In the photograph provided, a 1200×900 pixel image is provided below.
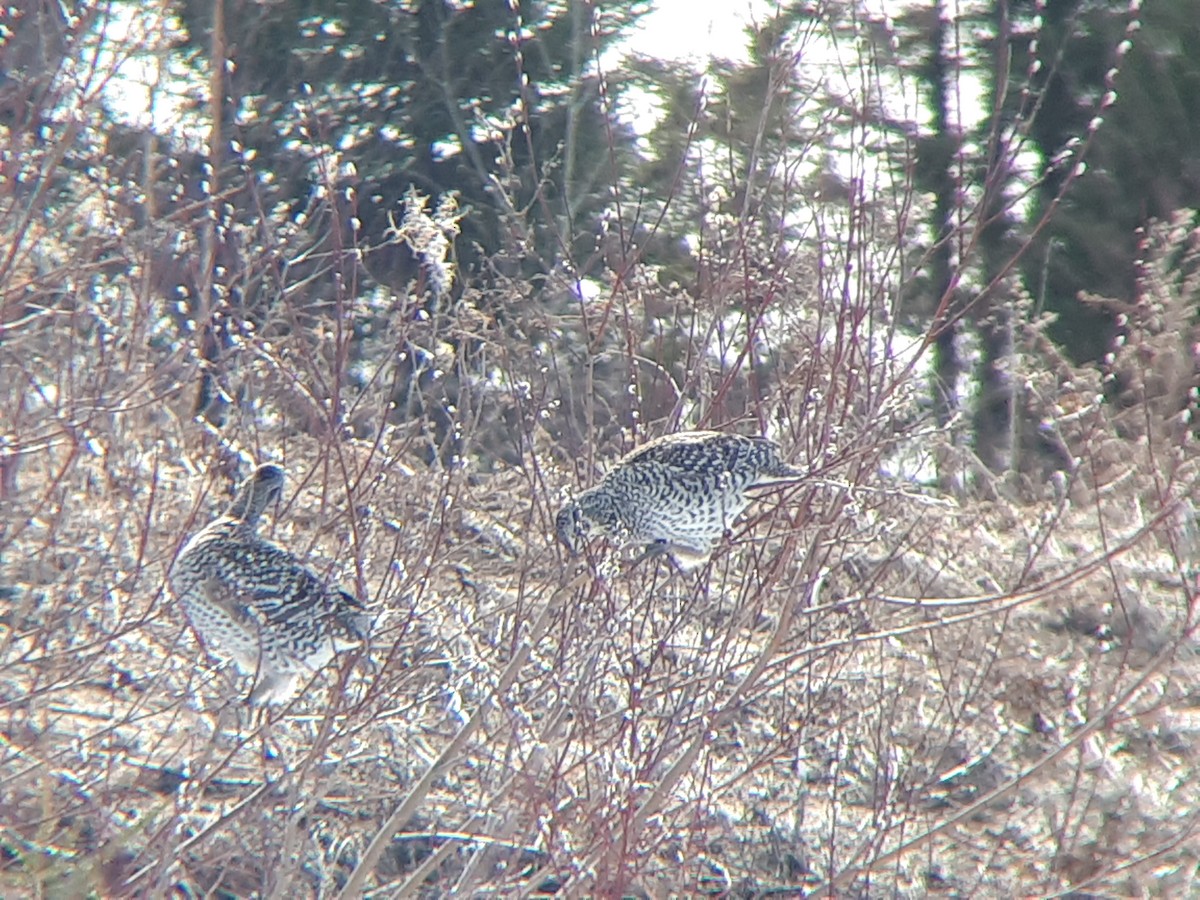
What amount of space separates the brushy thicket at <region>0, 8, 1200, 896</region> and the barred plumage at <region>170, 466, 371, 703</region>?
18cm

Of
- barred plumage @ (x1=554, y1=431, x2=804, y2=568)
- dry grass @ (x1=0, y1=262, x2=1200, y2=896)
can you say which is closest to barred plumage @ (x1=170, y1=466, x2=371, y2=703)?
dry grass @ (x1=0, y1=262, x2=1200, y2=896)

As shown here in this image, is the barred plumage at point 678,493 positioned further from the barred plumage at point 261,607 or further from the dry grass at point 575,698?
the barred plumage at point 261,607

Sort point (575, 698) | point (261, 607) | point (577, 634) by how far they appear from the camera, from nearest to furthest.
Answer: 1. point (575, 698)
2. point (577, 634)
3. point (261, 607)

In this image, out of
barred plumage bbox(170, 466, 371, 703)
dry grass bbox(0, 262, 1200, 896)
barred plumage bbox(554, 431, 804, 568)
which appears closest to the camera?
dry grass bbox(0, 262, 1200, 896)

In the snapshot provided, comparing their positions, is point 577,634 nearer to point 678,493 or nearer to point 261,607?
point 678,493

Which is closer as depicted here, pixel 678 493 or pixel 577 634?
pixel 577 634

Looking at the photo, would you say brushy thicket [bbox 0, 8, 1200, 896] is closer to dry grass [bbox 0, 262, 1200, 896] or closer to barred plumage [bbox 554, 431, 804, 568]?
dry grass [bbox 0, 262, 1200, 896]

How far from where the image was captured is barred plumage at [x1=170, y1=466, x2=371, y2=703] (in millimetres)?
5102

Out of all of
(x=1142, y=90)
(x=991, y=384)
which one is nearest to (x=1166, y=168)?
(x=1142, y=90)

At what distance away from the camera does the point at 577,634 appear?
4383mm

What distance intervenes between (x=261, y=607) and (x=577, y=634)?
1.29 m

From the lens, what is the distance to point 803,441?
16.6 ft

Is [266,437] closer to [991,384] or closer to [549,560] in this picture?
[549,560]

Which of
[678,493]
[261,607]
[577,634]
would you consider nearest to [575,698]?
[577,634]
